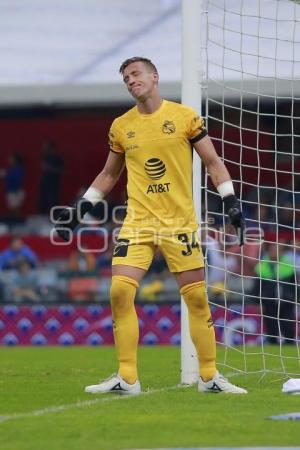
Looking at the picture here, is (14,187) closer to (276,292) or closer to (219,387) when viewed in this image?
(276,292)

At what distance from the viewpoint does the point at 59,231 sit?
889 cm

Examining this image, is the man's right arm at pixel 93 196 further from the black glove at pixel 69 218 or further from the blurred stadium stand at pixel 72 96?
the blurred stadium stand at pixel 72 96

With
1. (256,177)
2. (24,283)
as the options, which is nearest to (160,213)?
(256,177)

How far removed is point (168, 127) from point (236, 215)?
77cm

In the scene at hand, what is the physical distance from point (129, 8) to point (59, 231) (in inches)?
738

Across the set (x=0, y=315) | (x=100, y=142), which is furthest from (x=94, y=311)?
(x=100, y=142)

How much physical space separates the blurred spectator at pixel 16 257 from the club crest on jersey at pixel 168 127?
41.6ft

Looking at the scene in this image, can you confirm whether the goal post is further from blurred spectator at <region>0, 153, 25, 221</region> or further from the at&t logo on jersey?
blurred spectator at <region>0, 153, 25, 221</region>

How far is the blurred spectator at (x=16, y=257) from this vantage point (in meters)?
21.1

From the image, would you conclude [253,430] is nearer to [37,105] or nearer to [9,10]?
[37,105]

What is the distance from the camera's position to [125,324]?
28.1 ft

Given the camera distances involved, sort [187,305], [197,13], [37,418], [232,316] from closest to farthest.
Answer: [37,418] → [187,305] → [197,13] → [232,316]

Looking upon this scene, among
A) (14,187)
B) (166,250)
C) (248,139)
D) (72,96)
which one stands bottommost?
(14,187)

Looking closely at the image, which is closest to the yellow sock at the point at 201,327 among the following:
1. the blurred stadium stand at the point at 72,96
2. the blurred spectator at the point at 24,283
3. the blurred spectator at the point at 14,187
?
the blurred stadium stand at the point at 72,96
